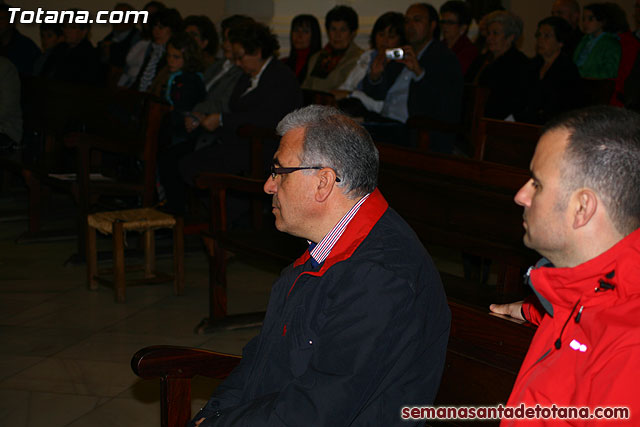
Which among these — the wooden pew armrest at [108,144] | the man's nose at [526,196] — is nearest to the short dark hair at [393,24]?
the wooden pew armrest at [108,144]

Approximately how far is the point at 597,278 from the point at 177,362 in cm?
114

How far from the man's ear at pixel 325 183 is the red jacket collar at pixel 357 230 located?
3.6 inches

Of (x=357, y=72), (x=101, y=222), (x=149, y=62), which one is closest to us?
(x=101, y=222)

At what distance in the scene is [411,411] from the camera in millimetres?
1755

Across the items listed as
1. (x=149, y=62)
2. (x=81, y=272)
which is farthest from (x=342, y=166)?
(x=149, y=62)

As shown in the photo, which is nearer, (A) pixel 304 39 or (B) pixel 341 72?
(B) pixel 341 72

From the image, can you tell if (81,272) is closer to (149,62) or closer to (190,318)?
(190,318)

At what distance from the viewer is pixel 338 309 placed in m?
1.71

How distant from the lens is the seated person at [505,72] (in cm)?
548

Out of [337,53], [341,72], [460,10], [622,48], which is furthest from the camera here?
[337,53]

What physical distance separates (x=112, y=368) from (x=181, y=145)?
253 cm

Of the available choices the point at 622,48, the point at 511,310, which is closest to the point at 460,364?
the point at 511,310

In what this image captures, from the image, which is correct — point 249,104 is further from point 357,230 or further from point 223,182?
point 357,230

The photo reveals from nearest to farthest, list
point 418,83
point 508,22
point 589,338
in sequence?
point 589,338 < point 418,83 < point 508,22
